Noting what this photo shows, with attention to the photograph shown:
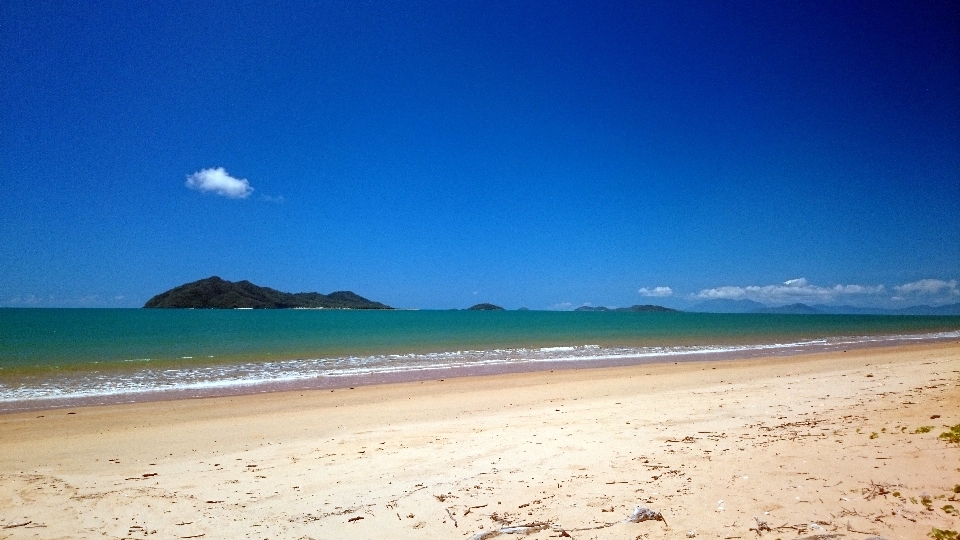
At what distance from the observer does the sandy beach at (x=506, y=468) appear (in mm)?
4301

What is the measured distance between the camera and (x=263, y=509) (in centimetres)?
528

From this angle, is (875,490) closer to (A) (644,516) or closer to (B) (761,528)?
(B) (761,528)

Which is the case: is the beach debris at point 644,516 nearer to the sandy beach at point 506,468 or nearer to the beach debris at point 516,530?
the sandy beach at point 506,468

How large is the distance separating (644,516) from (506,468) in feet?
7.47

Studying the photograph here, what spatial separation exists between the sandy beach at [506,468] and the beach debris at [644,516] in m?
0.03

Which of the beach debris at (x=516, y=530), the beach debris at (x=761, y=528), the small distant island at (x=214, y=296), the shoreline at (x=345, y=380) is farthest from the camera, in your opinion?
the small distant island at (x=214, y=296)

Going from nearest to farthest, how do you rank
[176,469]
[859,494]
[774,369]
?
[859,494] < [176,469] < [774,369]

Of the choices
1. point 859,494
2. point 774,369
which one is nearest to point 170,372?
point 859,494

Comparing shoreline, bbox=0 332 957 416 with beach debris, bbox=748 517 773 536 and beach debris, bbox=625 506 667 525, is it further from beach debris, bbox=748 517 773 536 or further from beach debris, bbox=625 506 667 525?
beach debris, bbox=748 517 773 536

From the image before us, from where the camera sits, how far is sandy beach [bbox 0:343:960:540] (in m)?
4.30

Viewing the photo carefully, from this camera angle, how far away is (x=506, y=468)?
20.2ft

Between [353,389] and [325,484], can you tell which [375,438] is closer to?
[325,484]

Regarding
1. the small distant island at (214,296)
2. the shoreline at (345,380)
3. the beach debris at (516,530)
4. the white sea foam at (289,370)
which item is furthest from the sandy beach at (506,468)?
the small distant island at (214,296)

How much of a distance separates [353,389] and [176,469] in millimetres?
8009
